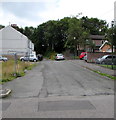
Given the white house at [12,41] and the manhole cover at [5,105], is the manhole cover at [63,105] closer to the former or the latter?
the manhole cover at [5,105]

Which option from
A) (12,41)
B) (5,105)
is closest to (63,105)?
(5,105)

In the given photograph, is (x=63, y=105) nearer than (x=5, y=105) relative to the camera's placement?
Yes

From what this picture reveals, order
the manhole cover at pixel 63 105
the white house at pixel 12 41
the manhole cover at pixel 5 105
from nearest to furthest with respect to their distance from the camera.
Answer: the manhole cover at pixel 63 105
the manhole cover at pixel 5 105
the white house at pixel 12 41

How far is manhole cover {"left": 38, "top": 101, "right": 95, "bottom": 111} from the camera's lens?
5.76 metres

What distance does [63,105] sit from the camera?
6.12m

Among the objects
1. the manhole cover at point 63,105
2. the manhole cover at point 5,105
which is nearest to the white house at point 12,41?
the manhole cover at point 5,105

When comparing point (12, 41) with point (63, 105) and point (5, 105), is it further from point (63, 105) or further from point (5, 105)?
point (63, 105)

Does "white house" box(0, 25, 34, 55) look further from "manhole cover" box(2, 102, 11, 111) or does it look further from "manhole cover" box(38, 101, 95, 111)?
→ "manhole cover" box(38, 101, 95, 111)

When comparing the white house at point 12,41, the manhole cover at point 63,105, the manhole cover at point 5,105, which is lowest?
the manhole cover at point 5,105

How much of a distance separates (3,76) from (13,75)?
3.51 feet

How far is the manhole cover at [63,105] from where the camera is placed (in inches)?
227

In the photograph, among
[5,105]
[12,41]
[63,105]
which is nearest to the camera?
[63,105]

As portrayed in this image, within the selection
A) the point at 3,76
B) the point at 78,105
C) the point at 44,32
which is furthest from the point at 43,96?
the point at 44,32

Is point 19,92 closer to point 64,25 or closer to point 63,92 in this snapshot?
point 63,92
